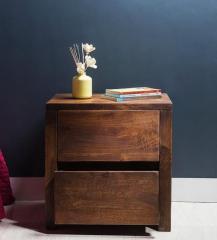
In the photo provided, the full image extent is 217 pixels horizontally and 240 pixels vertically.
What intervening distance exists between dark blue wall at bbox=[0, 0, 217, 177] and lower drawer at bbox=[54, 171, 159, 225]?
473 mm

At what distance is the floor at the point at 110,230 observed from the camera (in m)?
1.94

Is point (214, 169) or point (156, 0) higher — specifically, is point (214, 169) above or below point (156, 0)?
below

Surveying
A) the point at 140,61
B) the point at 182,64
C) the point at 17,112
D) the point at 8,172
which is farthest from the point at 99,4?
the point at 8,172

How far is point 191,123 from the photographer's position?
2.34m

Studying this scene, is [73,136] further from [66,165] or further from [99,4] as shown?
[99,4]

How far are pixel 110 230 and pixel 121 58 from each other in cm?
82

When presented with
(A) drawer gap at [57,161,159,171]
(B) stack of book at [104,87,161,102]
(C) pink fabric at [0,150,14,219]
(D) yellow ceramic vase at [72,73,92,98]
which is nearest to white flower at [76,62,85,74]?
(D) yellow ceramic vase at [72,73,92,98]

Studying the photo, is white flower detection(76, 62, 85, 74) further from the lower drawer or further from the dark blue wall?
the lower drawer

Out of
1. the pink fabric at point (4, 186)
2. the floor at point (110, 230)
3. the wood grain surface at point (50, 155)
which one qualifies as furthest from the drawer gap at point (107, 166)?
the pink fabric at point (4, 186)

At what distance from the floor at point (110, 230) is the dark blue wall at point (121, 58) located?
0.28 meters

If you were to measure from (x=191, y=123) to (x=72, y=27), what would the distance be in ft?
2.44

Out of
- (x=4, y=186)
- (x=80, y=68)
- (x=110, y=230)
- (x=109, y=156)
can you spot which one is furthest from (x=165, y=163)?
(x=4, y=186)

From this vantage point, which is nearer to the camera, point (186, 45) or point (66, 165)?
point (66, 165)

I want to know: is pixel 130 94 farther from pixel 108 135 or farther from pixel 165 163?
pixel 165 163
